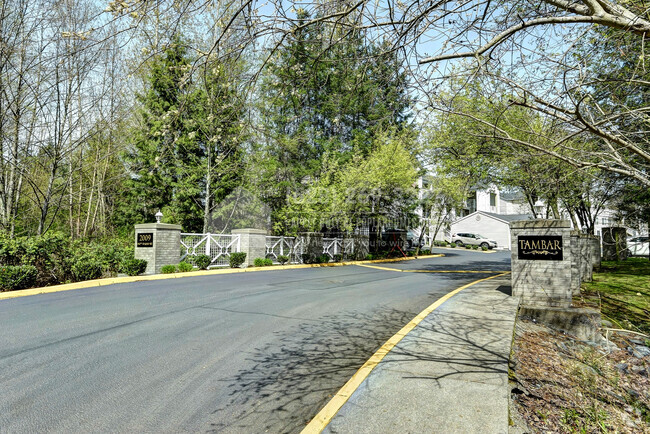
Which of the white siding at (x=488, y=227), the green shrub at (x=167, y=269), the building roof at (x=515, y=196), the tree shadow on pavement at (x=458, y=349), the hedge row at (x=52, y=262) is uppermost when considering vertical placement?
the building roof at (x=515, y=196)

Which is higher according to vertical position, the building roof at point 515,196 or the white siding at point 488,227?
the building roof at point 515,196

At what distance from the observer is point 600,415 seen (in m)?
3.75

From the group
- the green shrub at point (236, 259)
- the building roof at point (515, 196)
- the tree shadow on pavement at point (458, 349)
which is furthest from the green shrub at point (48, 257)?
the building roof at point (515, 196)

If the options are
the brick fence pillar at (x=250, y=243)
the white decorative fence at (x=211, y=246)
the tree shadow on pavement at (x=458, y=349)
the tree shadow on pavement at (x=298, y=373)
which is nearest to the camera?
the tree shadow on pavement at (x=298, y=373)

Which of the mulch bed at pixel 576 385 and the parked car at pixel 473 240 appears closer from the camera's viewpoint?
the mulch bed at pixel 576 385

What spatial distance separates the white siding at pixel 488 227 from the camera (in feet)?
140

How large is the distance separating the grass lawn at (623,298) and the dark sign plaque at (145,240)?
13431 mm

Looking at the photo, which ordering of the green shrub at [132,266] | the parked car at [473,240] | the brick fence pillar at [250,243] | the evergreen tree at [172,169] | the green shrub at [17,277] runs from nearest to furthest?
the green shrub at [17,277]
the green shrub at [132,266]
the brick fence pillar at [250,243]
the evergreen tree at [172,169]
the parked car at [473,240]

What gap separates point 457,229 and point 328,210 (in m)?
32.8

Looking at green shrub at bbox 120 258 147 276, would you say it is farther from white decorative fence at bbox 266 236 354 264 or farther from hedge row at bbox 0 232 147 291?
white decorative fence at bbox 266 236 354 264

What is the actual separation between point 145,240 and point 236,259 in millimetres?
3900

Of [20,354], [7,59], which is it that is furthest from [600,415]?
[7,59]

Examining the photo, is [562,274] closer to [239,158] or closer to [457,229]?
[239,158]

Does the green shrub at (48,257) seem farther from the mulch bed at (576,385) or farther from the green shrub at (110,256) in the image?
the mulch bed at (576,385)
